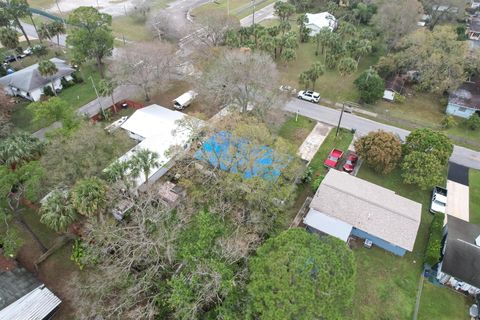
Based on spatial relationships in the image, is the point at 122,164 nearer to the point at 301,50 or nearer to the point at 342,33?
the point at 301,50

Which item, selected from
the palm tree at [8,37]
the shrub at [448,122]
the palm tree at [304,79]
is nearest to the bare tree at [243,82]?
the palm tree at [304,79]

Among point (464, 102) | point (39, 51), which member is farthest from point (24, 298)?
point (464, 102)

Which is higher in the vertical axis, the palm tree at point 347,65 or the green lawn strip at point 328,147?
the palm tree at point 347,65

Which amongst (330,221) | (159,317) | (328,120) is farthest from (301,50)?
(159,317)

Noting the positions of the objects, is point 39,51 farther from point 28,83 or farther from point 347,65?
→ point 347,65

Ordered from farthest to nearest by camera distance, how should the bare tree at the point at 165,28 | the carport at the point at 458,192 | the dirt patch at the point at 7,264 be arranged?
1. the bare tree at the point at 165,28
2. the carport at the point at 458,192
3. the dirt patch at the point at 7,264

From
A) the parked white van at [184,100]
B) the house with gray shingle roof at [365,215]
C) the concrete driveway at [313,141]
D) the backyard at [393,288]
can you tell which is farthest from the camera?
the parked white van at [184,100]

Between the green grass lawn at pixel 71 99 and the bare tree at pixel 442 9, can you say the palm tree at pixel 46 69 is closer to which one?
the green grass lawn at pixel 71 99
